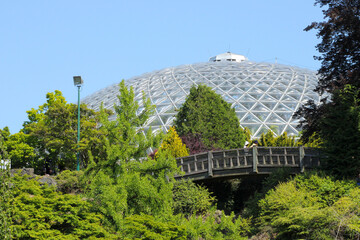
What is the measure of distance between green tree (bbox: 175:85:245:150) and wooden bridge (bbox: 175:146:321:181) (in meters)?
Result: 8.03

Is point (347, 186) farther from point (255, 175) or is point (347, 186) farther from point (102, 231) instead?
point (102, 231)

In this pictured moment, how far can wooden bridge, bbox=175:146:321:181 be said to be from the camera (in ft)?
95.0

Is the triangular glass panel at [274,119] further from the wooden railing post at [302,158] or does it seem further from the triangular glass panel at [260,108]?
the wooden railing post at [302,158]

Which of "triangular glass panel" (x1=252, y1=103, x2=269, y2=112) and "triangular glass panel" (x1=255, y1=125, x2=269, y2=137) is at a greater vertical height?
"triangular glass panel" (x1=252, y1=103, x2=269, y2=112)

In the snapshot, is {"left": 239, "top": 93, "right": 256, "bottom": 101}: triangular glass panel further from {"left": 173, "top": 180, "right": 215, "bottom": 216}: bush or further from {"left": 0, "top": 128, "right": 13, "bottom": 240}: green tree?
{"left": 0, "top": 128, "right": 13, "bottom": 240}: green tree

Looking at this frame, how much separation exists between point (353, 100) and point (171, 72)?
3940 centimetres

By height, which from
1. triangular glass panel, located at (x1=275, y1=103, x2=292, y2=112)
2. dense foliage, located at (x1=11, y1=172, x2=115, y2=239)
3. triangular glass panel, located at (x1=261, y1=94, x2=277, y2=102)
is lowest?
dense foliage, located at (x1=11, y1=172, x2=115, y2=239)

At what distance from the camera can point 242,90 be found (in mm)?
54344

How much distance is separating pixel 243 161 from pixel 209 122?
10276 mm

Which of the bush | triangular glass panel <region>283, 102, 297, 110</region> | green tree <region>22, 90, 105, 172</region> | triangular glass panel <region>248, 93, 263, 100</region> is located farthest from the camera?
triangular glass panel <region>248, 93, 263, 100</region>

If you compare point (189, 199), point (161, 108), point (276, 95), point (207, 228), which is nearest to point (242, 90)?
point (276, 95)

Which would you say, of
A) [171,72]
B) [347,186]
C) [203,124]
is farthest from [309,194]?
[171,72]

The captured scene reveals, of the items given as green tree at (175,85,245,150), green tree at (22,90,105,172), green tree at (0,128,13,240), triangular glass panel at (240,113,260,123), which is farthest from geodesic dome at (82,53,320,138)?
green tree at (0,128,13,240)

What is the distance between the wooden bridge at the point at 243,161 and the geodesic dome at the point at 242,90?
16369 millimetres
